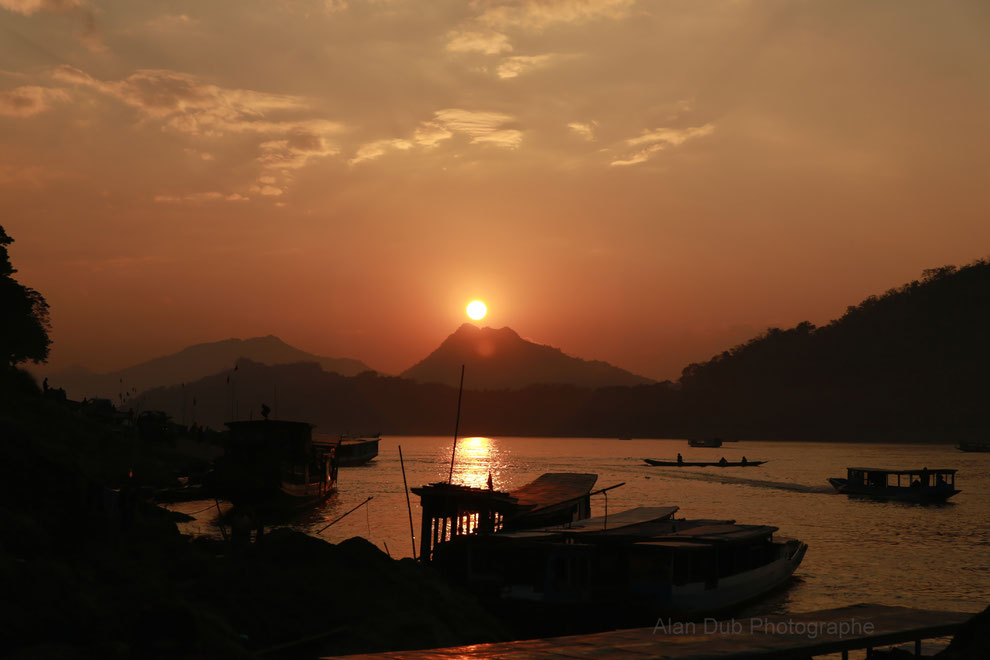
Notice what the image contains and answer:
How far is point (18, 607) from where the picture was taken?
59.3 feet

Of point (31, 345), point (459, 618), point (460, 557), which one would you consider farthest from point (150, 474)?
point (459, 618)

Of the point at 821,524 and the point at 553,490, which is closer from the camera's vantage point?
the point at 553,490

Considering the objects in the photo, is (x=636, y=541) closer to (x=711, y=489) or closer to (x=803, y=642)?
A: (x=803, y=642)

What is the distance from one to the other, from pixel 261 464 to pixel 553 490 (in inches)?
1136

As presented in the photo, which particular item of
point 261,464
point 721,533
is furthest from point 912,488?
point 261,464

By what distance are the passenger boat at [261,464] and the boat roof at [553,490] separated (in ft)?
79.1

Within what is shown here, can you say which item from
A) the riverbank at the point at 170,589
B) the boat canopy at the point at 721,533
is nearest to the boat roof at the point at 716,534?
the boat canopy at the point at 721,533

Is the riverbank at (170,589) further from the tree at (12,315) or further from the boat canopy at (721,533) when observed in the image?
the tree at (12,315)

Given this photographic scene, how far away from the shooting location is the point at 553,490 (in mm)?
49844

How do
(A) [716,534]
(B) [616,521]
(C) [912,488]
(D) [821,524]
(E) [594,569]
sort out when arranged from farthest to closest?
(C) [912,488]
(D) [821,524]
(B) [616,521]
(A) [716,534]
(E) [594,569]

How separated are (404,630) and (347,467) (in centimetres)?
15432

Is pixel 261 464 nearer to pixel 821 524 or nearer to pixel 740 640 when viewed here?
pixel 821 524

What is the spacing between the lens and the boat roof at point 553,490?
43.9m

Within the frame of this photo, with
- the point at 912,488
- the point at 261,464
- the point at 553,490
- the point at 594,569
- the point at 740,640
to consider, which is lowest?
the point at 912,488
